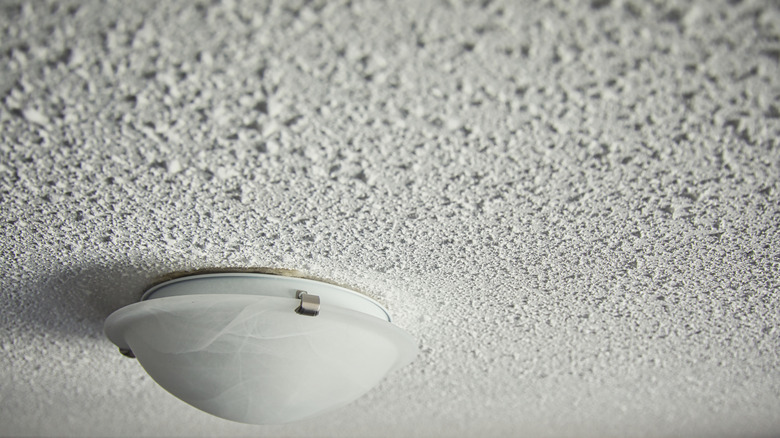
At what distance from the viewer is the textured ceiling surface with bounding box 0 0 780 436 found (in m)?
0.35

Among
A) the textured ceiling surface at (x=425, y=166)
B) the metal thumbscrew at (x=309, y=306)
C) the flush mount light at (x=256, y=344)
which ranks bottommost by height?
the flush mount light at (x=256, y=344)

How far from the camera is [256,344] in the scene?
0.57 m

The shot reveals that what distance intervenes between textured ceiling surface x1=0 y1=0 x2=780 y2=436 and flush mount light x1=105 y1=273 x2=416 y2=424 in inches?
2.0

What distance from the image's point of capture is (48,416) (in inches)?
44.5

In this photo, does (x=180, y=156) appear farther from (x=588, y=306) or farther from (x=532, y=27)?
(x=588, y=306)

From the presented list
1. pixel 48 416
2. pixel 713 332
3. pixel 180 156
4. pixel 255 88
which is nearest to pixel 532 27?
pixel 255 88

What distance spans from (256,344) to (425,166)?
293mm

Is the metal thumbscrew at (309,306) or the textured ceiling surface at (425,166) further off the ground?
the textured ceiling surface at (425,166)

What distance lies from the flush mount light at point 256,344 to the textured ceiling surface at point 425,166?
0.17 feet

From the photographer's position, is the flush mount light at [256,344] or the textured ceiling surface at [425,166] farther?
the flush mount light at [256,344]

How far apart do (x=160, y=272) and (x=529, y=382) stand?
71 cm

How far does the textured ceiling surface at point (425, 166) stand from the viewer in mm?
353

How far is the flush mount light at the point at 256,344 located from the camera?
0.57m

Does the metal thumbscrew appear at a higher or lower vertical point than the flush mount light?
higher
